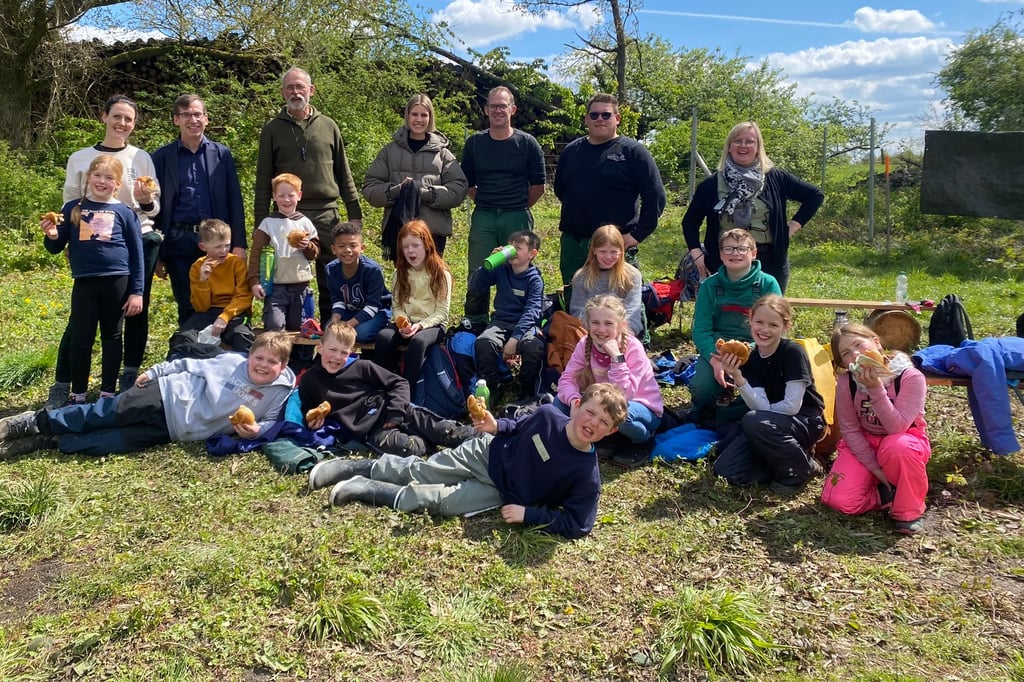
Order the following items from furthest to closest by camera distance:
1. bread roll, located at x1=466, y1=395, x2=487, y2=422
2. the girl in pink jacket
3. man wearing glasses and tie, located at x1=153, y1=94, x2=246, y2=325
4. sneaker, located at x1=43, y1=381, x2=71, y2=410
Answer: man wearing glasses and tie, located at x1=153, y1=94, x2=246, y2=325, sneaker, located at x1=43, y1=381, x2=71, y2=410, the girl in pink jacket, bread roll, located at x1=466, y1=395, x2=487, y2=422

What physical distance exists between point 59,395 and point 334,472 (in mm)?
2479

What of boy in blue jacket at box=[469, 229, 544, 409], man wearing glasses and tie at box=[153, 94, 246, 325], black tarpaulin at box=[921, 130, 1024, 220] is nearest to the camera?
boy in blue jacket at box=[469, 229, 544, 409]

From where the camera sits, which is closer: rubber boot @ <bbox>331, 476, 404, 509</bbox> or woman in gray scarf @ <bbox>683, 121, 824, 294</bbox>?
rubber boot @ <bbox>331, 476, 404, 509</bbox>

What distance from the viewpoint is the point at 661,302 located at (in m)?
7.28

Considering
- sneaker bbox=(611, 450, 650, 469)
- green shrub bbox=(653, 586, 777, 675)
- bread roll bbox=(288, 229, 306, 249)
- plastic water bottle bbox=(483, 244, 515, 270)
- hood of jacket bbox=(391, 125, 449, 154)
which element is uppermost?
hood of jacket bbox=(391, 125, 449, 154)

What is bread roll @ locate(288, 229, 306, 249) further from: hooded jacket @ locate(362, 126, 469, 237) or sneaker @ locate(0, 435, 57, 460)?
sneaker @ locate(0, 435, 57, 460)

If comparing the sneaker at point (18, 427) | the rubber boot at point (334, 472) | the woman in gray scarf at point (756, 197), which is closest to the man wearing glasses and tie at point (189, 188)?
the sneaker at point (18, 427)

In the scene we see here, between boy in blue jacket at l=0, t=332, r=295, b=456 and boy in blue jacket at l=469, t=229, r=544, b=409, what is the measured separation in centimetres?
143

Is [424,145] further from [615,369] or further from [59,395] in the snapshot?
[59,395]

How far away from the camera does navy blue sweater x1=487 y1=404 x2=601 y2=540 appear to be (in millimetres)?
3797

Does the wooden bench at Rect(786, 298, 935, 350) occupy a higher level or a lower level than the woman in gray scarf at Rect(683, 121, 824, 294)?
lower

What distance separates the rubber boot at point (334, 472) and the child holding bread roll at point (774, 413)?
2.06 metres

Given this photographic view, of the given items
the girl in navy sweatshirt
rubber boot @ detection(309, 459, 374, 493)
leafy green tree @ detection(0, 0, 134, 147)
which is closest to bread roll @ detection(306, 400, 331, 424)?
rubber boot @ detection(309, 459, 374, 493)

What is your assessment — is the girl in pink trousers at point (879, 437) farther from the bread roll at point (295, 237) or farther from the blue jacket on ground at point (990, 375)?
the bread roll at point (295, 237)
